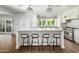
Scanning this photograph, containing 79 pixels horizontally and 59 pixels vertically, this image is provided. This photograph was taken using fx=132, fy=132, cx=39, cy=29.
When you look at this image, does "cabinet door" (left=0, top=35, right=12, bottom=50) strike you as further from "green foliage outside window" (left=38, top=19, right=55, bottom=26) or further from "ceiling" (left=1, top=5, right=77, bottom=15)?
"green foliage outside window" (left=38, top=19, right=55, bottom=26)

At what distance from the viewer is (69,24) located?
8648mm

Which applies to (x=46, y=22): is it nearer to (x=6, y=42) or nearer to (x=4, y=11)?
(x=4, y=11)

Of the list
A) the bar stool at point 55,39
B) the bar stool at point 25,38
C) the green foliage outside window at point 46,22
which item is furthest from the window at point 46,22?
the bar stool at point 25,38

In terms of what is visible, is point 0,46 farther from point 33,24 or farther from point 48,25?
point 48,25

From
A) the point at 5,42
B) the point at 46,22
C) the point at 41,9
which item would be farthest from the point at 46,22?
the point at 5,42

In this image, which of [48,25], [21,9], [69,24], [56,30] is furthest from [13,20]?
[69,24]

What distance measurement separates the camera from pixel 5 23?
20.8ft

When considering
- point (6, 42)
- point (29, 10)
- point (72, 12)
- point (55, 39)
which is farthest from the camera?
point (72, 12)

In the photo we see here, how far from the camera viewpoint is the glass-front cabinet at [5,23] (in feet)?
20.5

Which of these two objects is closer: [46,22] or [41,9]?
[41,9]

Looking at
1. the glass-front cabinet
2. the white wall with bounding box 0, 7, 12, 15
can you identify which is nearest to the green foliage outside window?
the glass-front cabinet

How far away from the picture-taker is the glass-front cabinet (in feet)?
20.5

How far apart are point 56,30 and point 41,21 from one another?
993mm

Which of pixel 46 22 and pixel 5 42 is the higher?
pixel 46 22
